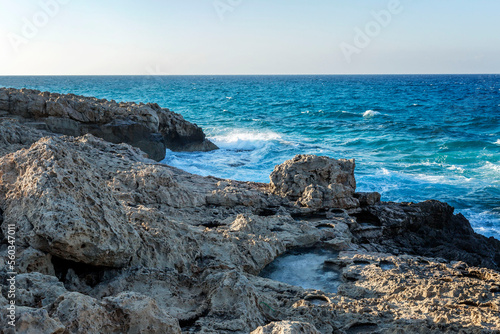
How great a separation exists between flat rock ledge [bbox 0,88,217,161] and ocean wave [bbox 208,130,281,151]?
5474 mm

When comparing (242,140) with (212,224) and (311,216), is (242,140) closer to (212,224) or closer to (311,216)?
(311,216)

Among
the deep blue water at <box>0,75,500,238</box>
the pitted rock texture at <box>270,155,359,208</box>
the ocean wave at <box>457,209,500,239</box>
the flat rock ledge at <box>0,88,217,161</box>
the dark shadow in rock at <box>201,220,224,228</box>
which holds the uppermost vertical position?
the flat rock ledge at <box>0,88,217,161</box>

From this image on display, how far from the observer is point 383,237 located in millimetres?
6797

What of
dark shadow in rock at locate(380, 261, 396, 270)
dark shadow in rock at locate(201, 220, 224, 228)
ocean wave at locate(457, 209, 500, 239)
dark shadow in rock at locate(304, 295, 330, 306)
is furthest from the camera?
ocean wave at locate(457, 209, 500, 239)

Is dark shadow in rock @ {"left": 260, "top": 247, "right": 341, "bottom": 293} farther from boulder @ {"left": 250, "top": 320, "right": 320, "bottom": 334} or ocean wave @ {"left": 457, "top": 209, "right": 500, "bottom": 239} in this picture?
ocean wave @ {"left": 457, "top": 209, "right": 500, "bottom": 239}

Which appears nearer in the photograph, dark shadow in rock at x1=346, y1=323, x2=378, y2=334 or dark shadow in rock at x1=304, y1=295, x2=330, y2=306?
dark shadow in rock at x1=346, y1=323, x2=378, y2=334

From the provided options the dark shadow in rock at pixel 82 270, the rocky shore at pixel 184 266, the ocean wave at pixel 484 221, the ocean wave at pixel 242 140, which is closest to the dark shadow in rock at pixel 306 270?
the rocky shore at pixel 184 266

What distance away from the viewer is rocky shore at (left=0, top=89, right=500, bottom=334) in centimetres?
252

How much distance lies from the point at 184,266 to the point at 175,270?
1.18 ft

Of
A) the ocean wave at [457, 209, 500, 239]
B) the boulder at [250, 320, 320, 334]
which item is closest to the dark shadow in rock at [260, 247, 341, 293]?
the boulder at [250, 320, 320, 334]

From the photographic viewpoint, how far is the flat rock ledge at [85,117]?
40.5 ft

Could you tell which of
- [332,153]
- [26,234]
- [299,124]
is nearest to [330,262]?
[26,234]

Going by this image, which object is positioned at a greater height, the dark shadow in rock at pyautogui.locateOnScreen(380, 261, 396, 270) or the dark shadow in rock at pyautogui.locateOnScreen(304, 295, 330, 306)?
the dark shadow in rock at pyautogui.locateOnScreen(304, 295, 330, 306)

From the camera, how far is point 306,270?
16.3ft
